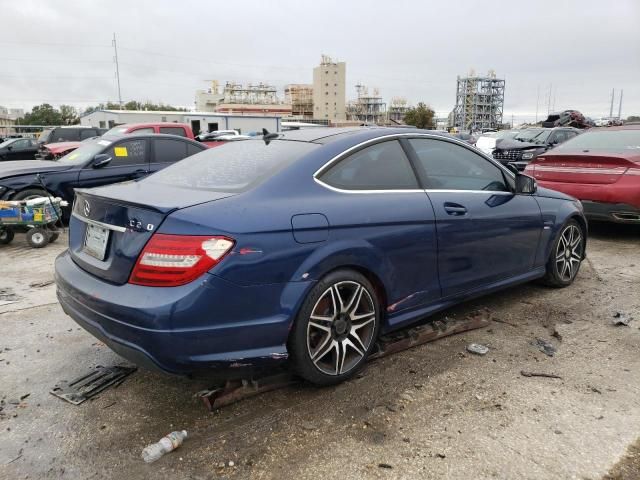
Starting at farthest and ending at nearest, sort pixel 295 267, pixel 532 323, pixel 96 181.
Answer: pixel 96 181
pixel 532 323
pixel 295 267

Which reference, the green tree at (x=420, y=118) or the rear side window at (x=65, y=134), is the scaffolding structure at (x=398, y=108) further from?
the rear side window at (x=65, y=134)

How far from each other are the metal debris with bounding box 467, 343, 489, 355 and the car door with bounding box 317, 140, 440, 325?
1.47 feet

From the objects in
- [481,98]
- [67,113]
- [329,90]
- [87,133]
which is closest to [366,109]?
[329,90]

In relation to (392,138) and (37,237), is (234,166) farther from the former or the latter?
(37,237)

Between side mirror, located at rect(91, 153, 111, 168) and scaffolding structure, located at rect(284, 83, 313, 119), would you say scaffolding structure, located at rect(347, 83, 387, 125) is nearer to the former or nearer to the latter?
scaffolding structure, located at rect(284, 83, 313, 119)

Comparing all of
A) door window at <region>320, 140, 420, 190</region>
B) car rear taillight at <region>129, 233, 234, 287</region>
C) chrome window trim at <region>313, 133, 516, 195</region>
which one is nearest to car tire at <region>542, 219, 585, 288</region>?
chrome window trim at <region>313, 133, 516, 195</region>

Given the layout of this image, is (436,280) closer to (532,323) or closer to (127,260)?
(532,323)

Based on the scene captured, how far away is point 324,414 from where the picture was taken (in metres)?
2.85

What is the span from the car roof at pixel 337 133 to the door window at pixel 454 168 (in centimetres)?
15

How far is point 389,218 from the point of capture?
3199mm

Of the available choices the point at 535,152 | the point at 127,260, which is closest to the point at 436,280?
the point at 127,260

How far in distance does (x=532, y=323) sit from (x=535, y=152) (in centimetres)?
1045

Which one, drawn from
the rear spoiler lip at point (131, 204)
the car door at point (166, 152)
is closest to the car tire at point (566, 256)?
the rear spoiler lip at point (131, 204)

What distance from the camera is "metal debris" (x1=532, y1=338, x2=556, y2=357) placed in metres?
3.60
